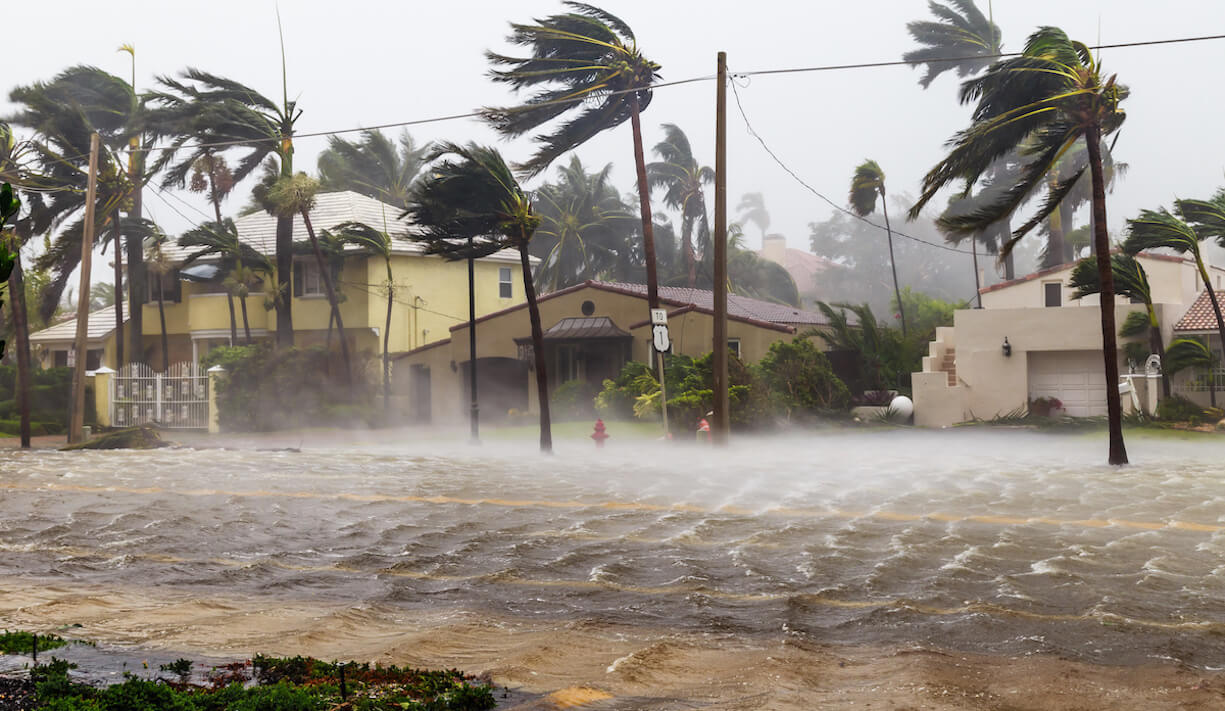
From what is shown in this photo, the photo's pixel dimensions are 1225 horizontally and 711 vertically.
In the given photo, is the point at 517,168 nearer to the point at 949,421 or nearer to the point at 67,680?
the point at 949,421

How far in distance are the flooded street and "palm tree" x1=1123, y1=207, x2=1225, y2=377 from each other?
6534mm

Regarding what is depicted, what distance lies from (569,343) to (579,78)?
9389 mm

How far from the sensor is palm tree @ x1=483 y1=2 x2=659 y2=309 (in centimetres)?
3075

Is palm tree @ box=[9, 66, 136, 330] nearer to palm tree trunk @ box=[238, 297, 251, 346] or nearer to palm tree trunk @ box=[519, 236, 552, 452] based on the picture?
palm tree trunk @ box=[238, 297, 251, 346]

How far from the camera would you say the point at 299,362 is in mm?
38406

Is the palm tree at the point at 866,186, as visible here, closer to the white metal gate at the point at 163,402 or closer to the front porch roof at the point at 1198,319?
the front porch roof at the point at 1198,319

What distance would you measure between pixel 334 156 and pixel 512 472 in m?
43.8

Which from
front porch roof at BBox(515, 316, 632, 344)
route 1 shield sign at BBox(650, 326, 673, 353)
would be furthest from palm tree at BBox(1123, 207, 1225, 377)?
front porch roof at BBox(515, 316, 632, 344)

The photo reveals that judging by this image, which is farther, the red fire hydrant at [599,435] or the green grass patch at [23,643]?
the red fire hydrant at [599,435]

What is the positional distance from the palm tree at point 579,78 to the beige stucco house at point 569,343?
4.65 meters

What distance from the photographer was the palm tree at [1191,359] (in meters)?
29.6

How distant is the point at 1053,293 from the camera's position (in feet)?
122

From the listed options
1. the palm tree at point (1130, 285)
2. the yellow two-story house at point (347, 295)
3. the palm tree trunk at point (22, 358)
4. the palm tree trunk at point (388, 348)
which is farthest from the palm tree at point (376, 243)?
the palm tree at point (1130, 285)

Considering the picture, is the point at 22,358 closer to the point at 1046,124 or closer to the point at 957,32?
the point at 1046,124
